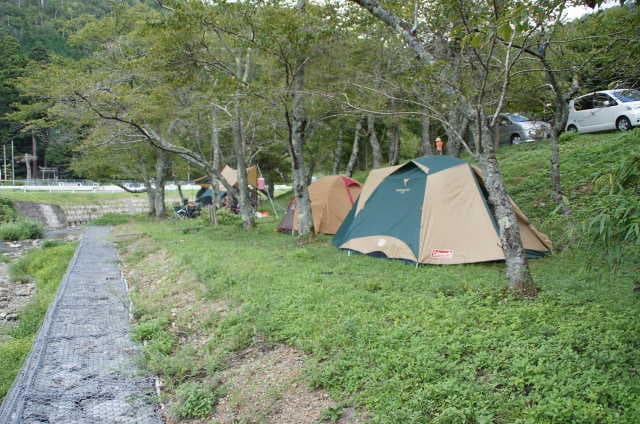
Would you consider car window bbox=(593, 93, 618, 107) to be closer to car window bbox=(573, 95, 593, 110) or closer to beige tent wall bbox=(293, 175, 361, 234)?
car window bbox=(573, 95, 593, 110)

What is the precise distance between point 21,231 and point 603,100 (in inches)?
815

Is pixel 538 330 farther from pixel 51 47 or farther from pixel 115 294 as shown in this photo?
pixel 51 47

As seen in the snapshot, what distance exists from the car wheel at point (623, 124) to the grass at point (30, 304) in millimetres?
14071

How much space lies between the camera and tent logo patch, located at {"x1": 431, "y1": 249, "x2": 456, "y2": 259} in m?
7.31

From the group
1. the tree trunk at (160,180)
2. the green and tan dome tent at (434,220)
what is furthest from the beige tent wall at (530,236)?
the tree trunk at (160,180)

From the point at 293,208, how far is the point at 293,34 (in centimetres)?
465

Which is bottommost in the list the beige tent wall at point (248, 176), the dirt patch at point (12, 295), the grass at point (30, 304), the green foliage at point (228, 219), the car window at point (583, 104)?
the dirt patch at point (12, 295)

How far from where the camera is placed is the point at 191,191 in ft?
129

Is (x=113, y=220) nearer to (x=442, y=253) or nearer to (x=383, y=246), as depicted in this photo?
(x=383, y=246)

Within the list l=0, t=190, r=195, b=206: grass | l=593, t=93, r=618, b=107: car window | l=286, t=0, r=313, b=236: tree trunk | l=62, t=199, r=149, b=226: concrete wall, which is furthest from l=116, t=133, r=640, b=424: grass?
l=0, t=190, r=195, b=206: grass

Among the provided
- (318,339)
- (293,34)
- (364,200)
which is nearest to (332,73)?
(293,34)

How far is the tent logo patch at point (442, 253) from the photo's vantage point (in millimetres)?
7309

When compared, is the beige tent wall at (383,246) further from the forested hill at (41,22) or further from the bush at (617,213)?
the forested hill at (41,22)

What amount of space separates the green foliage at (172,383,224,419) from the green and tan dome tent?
3920 millimetres
